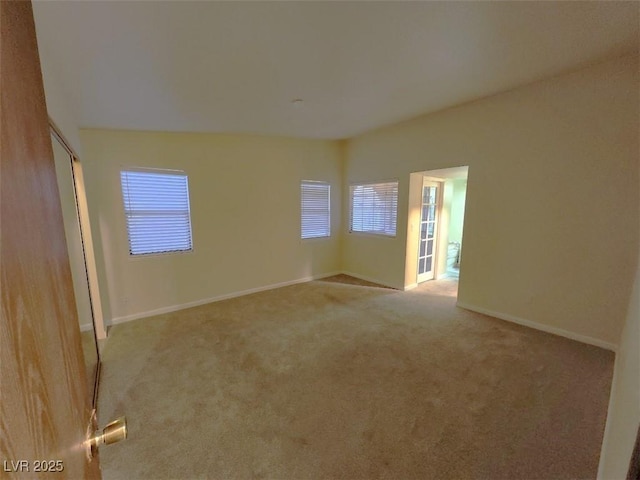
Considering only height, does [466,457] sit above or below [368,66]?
below

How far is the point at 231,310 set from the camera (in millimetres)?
3605

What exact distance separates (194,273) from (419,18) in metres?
3.72

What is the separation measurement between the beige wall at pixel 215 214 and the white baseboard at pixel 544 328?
8.79 ft

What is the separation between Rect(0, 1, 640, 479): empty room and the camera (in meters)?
0.63

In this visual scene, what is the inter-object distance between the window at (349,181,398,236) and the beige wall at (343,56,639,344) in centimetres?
81

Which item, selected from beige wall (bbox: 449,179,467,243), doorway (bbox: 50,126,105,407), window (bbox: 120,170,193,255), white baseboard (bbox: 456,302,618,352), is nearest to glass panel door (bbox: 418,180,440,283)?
white baseboard (bbox: 456,302,618,352)

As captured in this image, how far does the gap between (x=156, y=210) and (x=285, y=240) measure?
1.96m

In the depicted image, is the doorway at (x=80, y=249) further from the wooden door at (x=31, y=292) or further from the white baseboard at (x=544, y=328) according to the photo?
the white baseboard at (x=544, y=328)

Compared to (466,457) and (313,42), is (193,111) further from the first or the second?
(466,457)

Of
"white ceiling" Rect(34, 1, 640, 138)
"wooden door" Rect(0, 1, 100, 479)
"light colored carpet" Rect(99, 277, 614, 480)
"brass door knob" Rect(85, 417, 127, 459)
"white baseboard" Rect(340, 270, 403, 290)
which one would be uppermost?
"white ceiling" Rect(34, 1, 640, 138)

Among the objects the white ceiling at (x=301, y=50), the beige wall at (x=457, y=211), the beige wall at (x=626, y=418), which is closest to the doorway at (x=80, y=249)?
the white ceiling at (x=301, y=50)

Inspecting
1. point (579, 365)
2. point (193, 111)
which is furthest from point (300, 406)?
point (193, 111)

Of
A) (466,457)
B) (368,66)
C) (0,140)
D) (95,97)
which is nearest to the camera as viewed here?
(0,140)

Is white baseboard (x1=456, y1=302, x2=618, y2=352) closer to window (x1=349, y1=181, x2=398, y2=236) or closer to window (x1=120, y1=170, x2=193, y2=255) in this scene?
window (x1=349, y1=181, x2=398, y2=236)
